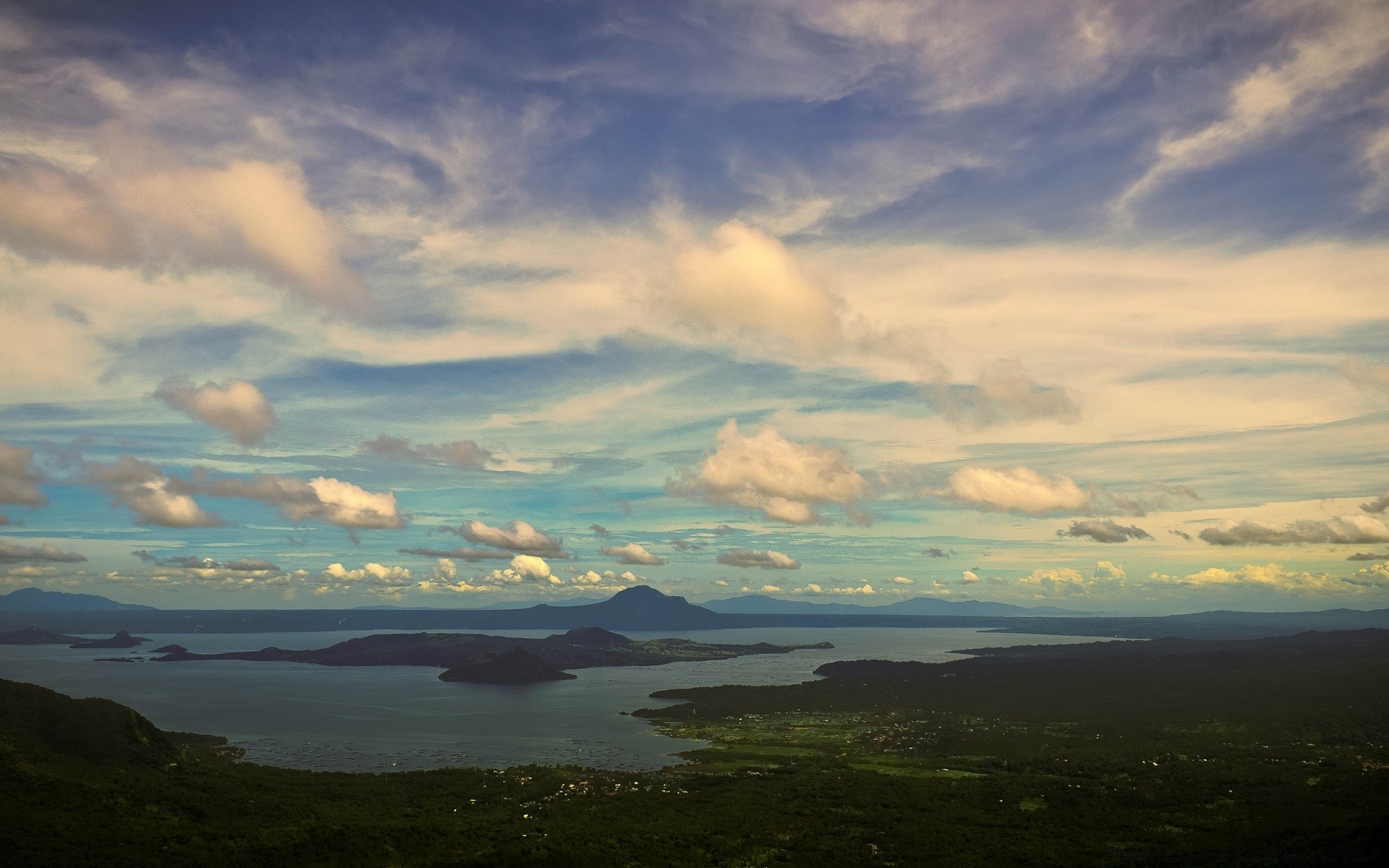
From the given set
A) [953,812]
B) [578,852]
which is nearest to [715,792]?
[953,812]

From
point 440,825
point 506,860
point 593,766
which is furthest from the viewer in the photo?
point 593,766

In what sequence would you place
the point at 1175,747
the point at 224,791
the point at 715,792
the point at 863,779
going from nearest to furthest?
1. the point at 224,791
2. the point at 715,792
3. the point at 863,779
4. the point at 1175,747

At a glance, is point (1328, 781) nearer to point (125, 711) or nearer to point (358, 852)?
point (358, 852)

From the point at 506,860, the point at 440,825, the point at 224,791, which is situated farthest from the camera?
the point at 224,791

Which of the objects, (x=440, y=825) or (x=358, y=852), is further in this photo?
(x=440, y=825)

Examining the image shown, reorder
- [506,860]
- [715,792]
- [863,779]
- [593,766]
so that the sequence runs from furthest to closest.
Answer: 1. [593,766]
2. [863,779]
3. [715,792]
4. [506,860]

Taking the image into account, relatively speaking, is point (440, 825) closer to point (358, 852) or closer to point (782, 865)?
point (358, 852)

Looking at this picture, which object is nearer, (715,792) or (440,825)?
(440,825)

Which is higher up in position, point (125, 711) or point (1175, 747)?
point (125, 711)

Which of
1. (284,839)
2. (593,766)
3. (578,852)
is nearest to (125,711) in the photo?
(284,839)
